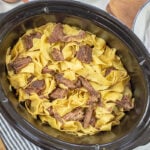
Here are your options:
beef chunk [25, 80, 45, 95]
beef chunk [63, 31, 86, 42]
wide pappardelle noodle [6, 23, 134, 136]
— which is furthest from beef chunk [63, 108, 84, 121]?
beef chunk [63, 31, 86, 42]

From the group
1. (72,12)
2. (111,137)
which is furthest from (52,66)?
(111,137)

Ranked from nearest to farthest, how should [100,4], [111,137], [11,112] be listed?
[11,112], [111,137], [100,4]

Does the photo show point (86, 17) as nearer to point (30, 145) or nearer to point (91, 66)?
point (91, 66)

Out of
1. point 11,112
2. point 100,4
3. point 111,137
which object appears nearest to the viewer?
point 11,112

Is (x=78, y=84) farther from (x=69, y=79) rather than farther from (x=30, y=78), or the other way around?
(x=30, y=78)

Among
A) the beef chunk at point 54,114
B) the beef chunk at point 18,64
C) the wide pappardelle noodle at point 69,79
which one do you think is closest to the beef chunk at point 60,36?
the wide pappardelle noodle at point 69,79

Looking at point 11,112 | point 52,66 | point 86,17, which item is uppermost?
point 86,17

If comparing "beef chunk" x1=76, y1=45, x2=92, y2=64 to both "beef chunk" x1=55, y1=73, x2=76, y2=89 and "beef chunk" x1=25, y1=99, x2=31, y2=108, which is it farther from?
"beef chunk" x1=25, y1=99, x2=31, y2=108

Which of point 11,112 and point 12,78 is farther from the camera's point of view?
point 12,78
